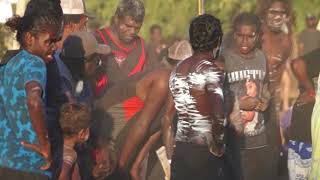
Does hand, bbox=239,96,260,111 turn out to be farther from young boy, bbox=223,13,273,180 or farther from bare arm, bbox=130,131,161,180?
bare arm, bbox=130,131,161,180

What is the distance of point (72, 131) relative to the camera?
6.79m

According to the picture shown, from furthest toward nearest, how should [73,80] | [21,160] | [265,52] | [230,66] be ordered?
[265,52] → [230,66] → [73,80] → [21,160]

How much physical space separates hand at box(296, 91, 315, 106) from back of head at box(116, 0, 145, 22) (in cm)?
150

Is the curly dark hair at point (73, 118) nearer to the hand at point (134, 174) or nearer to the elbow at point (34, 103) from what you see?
the elbow at point (34, 103)

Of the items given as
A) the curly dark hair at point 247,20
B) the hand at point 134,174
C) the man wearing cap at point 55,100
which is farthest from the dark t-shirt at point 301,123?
the man wearing cap at point 55,100

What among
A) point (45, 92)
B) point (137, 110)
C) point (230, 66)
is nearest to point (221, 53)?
point (230, 66)

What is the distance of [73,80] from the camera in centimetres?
733

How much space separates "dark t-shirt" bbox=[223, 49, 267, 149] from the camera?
834 cm

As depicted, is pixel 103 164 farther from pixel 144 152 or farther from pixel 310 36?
pixel 310 36

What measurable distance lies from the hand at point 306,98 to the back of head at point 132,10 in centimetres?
150

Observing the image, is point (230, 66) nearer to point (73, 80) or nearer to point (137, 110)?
point (137, 110)

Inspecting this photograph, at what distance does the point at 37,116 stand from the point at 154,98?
2.50m

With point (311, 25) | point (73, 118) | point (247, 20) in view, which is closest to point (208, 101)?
point (73, 118)

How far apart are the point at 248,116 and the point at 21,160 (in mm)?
2818
